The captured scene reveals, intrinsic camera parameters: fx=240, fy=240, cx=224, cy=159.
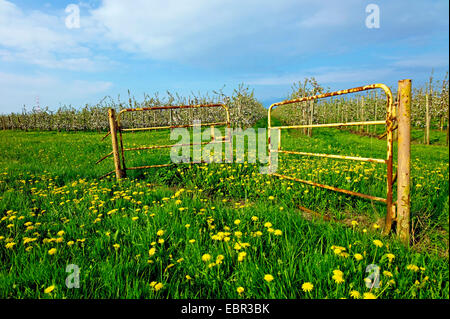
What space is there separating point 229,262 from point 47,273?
161 cm

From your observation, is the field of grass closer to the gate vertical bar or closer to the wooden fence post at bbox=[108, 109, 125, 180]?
the gate vertical bar

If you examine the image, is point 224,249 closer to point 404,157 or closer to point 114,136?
point 404,157

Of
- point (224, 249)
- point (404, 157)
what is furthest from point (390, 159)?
point (224, 249)

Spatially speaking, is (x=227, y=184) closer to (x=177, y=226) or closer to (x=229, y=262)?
(x=177, y=226)

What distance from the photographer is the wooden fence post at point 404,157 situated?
2.39m

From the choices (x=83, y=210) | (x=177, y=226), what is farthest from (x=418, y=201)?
(x=83, y=210)

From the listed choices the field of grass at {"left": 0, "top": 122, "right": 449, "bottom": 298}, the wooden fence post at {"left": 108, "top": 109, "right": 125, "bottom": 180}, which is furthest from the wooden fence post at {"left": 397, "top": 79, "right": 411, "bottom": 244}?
the wooden fence post at {"left": 108, "top": 109, "right": 125, "bottom": 180}

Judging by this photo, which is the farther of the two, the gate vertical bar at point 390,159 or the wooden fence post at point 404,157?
the gate vertical bar at point 390,159

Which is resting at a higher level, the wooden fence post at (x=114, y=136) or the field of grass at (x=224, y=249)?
the wooden fence post at (x=114, y=136)

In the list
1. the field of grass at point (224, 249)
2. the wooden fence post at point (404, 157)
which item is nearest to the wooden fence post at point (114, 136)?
the field of grass at point (224, 249)

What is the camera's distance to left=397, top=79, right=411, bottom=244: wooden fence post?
239 cm

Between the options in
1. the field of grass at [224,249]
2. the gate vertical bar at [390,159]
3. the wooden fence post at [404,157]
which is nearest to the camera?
the field of grass at [224,249]

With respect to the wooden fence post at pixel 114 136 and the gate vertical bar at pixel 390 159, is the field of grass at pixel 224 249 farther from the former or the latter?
the wooden fence post at pixel 114 136
